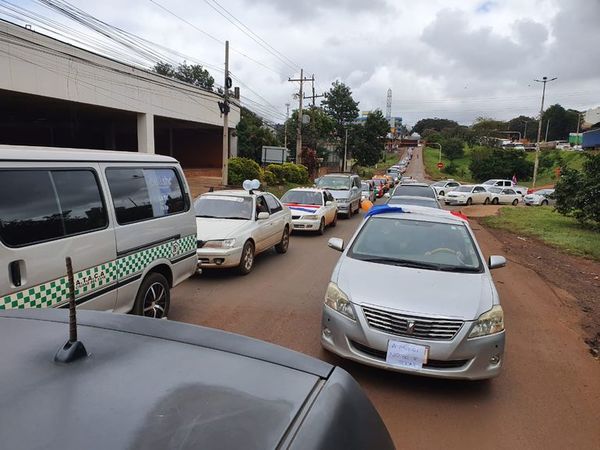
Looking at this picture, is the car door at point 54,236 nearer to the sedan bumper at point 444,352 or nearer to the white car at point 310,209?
the sedan bumper at point 444,352

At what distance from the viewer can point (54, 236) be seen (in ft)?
12.1

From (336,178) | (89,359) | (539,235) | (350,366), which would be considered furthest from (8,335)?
(336,178)

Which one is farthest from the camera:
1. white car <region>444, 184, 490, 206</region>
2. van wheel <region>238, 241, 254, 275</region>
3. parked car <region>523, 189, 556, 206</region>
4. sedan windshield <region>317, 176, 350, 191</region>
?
parked car <region>523, 189, 556, 206</region>

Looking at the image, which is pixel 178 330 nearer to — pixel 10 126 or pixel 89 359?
pixel 89 359

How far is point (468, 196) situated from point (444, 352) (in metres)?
28.9

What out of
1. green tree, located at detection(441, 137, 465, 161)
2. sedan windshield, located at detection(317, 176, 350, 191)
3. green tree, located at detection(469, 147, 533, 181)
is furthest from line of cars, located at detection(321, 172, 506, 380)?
green tree, located at detection(441, 137, 465, 161)

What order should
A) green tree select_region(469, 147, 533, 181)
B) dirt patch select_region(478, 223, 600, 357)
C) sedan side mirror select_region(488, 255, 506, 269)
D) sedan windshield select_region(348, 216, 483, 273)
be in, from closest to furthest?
sedan windshield select_region(348, 216, 483, 273) → sedan side mirror select_region(488, 255, 506, 269) → dirt patch select_region(478, 223, 600, 357) → green tree select_region(469, 147, 533, 181)

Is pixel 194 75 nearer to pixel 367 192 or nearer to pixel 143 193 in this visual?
pixel 367 192

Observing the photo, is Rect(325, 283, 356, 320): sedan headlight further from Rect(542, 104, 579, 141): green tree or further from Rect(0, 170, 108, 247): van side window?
Rect(542, 104, 579, 141): green tree

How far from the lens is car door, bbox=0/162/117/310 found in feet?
11.0

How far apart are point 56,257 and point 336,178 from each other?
56.9 feet

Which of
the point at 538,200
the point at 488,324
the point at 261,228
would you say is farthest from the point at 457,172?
the point at 488,324

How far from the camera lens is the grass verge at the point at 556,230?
1265 centimetres

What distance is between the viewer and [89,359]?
1492 millimetres
